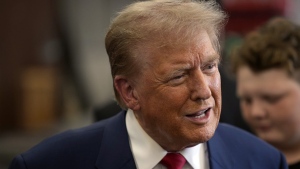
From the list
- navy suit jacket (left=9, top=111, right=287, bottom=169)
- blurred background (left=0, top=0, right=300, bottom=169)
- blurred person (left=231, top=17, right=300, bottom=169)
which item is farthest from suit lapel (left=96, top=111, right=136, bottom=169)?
blurred background (left=0, top=0, right=300, bottom=169)

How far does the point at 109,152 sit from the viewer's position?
104 inches

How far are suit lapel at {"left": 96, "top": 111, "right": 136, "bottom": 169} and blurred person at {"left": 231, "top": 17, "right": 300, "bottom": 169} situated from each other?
862 mm

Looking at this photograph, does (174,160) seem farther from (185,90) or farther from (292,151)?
(292,151)

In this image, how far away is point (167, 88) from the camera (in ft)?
8.00

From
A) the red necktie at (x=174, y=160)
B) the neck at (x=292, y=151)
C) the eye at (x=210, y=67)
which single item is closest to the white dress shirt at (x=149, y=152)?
the red necktie at (x=174, y=160)

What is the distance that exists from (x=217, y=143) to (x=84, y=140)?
0.47m

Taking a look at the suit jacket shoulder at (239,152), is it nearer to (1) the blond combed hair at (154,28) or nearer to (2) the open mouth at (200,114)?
(2) the open mouth at (200,114)

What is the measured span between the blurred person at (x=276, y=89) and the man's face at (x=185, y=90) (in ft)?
2.93

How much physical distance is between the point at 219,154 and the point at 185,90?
1.19ft

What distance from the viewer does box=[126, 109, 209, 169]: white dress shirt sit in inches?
101

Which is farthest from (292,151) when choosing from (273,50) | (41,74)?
(41,74)

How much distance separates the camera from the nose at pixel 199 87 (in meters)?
2.41

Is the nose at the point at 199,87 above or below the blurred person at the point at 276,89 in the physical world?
above

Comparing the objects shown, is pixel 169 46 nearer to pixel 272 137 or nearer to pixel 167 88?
pixel 167 88
